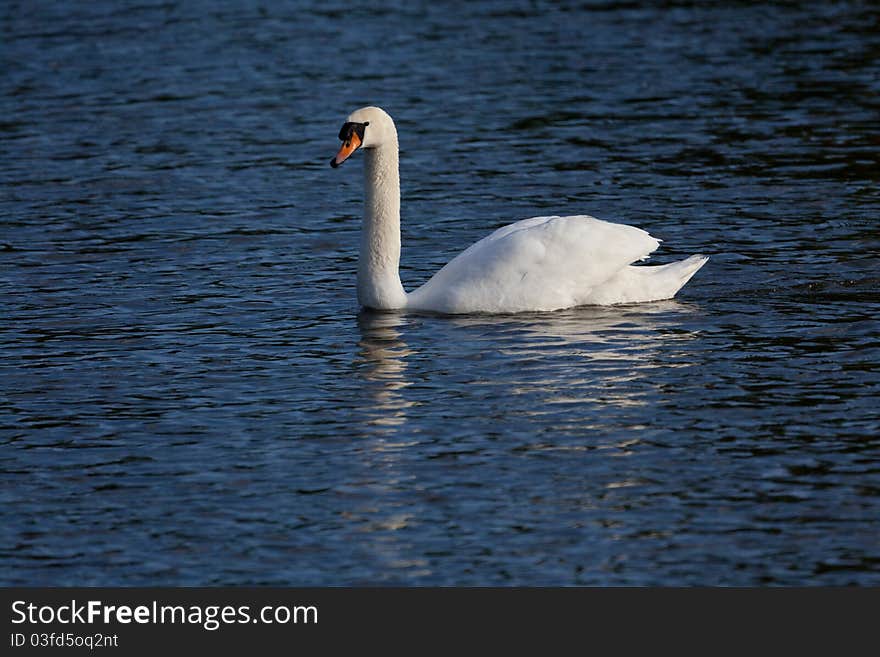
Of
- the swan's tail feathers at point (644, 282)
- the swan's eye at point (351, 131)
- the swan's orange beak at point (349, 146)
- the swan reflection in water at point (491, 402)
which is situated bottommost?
the swan reflection in water at point (491, 402)

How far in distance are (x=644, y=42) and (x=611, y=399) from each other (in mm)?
19461

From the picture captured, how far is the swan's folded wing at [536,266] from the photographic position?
1585cm

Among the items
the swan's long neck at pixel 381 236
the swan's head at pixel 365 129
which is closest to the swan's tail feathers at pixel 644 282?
the swan's long neck at pixel 381 236

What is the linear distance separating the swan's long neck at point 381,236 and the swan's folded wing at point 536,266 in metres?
0.44

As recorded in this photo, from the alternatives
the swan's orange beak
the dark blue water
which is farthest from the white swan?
the dark blue water

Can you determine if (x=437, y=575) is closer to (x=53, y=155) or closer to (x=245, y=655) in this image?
(x=245, y=655)

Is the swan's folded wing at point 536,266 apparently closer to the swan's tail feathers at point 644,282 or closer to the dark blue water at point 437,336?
the swan's tail feathers at point 644,282

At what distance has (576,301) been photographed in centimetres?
1625

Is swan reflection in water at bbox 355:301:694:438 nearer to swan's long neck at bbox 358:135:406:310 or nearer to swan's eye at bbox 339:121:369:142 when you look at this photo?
swan's long neck at bbox 358:135:406:310

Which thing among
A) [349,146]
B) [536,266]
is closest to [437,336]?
[536,266]

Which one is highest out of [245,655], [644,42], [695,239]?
[644,42]

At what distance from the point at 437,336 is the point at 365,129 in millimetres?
2071

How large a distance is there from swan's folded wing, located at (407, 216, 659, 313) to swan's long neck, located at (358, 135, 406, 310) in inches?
17.2

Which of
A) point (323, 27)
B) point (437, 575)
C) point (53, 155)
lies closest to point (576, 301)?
point (437, 575)
